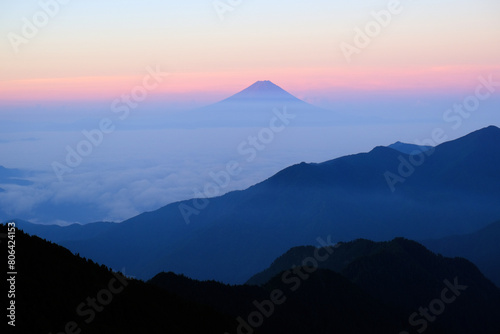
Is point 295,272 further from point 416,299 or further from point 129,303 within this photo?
point 129,303

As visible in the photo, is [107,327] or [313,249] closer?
[107,327]

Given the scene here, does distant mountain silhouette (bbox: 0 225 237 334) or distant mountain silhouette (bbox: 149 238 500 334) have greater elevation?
distant mountain silhouette (bbox: 0 225 237 334)

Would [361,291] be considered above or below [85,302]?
below

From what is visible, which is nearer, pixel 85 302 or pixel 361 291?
pixel 85 302

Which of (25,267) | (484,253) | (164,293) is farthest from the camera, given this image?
(484,253)

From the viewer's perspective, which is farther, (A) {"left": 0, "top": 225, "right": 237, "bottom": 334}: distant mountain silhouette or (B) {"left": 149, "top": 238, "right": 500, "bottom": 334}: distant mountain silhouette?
(B) {"left": 149, "top": 238, "right": 500, "bottom": 334}: distant mountain silhouette

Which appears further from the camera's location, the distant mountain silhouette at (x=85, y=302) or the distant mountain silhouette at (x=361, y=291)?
the distant mountain silhouette at (x=361, y=291)

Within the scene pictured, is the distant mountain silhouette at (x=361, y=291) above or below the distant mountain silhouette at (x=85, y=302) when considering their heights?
below

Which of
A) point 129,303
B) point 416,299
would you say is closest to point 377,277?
point 416,299
